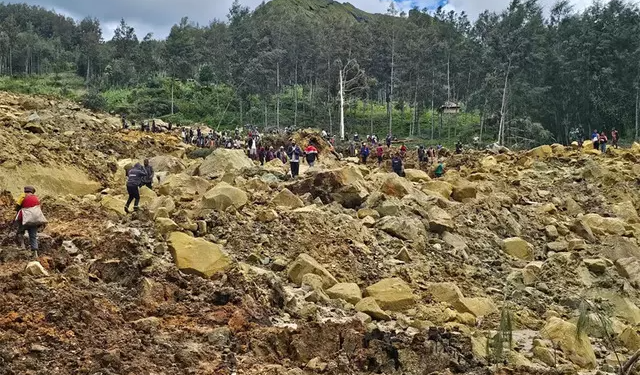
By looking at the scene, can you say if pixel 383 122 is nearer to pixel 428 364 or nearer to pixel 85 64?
pixel 85 64

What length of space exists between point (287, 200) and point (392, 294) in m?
4.16

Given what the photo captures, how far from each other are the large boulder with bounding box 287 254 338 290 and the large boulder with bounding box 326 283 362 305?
244 millimetres

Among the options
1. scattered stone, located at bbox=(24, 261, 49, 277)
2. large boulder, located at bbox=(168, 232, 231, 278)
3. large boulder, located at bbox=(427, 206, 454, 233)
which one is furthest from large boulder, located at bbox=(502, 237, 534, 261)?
scattered stone, located at bbox=(24, 261, 49, 277)

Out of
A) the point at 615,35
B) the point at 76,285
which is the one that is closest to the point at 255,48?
the point at 615,35

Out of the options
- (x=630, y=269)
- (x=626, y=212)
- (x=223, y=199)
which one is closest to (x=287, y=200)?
(x=223, y=199)

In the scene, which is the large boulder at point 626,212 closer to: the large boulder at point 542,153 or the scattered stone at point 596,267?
the large boulder at point 542,153

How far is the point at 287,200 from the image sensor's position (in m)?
13.2

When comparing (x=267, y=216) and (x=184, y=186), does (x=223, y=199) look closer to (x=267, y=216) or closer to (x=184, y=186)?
(x=267, y=216)

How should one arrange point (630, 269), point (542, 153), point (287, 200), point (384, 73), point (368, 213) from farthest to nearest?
point (384, 73)
point (542, 153)
point (368, 213)
point (287, 200)
point (630, 269)

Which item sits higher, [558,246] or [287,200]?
[287,200]

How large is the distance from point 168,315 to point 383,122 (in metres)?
46.9

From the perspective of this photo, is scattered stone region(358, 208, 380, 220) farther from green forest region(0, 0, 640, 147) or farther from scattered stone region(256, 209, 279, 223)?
green forest region(0, 0, 640, 147)

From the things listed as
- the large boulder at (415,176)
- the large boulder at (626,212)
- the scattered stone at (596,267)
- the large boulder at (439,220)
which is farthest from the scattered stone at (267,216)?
the large boulder at (626,212)

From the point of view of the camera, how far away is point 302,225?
1189 cm
